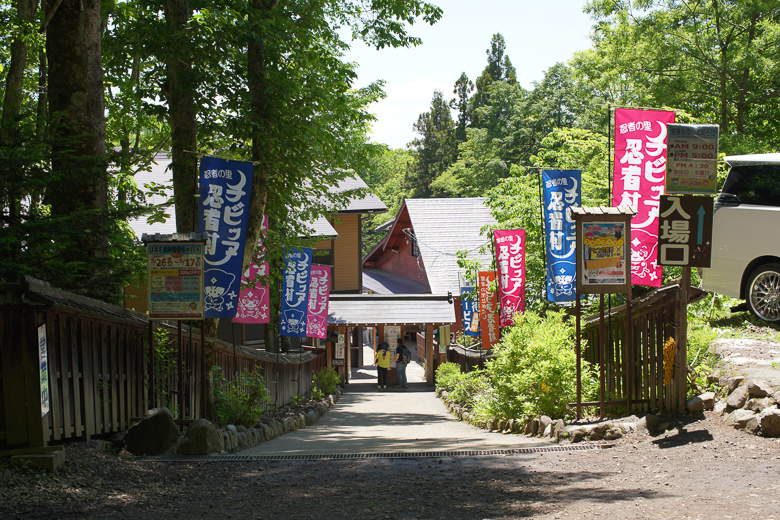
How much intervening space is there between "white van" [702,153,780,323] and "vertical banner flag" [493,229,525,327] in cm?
575

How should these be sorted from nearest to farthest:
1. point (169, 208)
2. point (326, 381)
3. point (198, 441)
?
1. point (198, 441)
2. point (326, 381)
3. point (169, 208)

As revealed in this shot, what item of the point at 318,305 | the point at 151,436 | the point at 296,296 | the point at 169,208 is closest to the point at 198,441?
the point at 151,436

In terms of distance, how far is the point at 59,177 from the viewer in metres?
6.82

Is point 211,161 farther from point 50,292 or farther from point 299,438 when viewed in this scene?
point 299,438

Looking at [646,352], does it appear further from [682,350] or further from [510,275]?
[510,275]

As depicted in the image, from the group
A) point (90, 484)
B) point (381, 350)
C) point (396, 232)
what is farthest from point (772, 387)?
point (396, 232)

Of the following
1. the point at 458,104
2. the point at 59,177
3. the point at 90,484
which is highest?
the point at 458,104

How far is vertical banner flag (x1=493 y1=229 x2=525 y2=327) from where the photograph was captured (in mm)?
14625

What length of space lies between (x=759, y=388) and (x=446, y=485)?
10.7 ft

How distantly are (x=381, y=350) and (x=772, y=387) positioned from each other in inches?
696

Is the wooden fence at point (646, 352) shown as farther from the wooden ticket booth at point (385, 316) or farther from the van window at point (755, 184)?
the wooden ticket booth at point (385, 316)

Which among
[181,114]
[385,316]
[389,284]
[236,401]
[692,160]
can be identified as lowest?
[385,316]

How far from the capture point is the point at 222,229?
321 inches

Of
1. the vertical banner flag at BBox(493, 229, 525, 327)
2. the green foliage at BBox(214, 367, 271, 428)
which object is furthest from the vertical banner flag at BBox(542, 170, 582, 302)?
the green foliage at BBox(214, 367, 271, 428)
